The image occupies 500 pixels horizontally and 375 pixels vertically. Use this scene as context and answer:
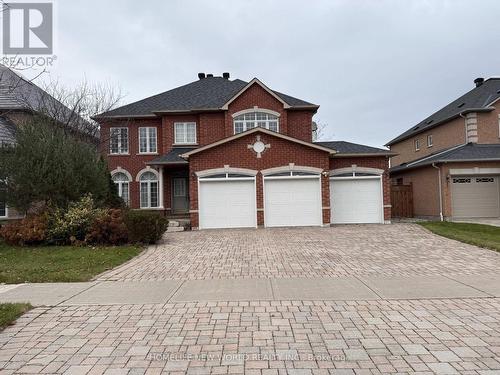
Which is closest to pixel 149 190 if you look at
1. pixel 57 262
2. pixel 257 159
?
pixel 257 159

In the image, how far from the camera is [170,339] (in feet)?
16.4

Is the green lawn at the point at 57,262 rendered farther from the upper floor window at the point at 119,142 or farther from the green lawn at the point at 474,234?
the upper floor window at the point at 119,142

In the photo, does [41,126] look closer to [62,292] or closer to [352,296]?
[62,292]

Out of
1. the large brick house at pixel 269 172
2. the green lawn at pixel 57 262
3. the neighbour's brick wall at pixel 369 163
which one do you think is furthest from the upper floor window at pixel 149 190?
the green lawn at pixel 57 262

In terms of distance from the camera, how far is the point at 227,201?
19.1 meters

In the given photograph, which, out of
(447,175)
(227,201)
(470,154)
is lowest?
(227,201)

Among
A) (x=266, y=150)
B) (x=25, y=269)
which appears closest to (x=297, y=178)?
(x=266, y=150)

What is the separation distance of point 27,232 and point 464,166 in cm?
2092

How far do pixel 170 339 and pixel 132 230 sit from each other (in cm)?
921

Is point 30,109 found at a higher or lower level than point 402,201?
higher

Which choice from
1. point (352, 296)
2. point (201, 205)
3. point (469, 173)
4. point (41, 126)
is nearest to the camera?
point (352, 296)

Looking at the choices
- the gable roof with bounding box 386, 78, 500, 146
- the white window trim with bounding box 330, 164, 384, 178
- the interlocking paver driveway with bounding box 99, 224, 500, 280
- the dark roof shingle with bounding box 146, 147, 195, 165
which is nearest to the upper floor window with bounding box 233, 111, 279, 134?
the dark roof shingle with bounding box 146, 147, 195, 165

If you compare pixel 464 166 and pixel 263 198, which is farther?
pixel 464 166

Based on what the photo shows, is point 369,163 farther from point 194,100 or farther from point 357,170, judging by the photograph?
point 194,100
